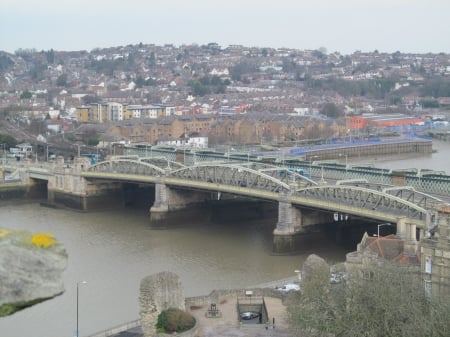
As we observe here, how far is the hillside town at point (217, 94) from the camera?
197ft

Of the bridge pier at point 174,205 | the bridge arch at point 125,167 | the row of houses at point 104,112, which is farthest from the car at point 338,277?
the row of houses at point 104,112

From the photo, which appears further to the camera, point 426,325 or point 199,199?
point 199,199

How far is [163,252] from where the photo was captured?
2442 centimetres

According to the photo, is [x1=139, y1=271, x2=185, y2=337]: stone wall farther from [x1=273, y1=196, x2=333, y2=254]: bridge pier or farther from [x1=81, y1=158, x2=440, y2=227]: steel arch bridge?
[x1=273, y1=196, x2=333, y2=254]: bridge pier

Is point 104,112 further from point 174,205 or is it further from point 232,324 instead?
point 232,324

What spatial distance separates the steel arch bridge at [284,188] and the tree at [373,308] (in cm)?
827

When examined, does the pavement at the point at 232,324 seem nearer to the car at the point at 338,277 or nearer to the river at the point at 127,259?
the car at the point at 338,277

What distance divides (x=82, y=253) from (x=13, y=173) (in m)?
13.8

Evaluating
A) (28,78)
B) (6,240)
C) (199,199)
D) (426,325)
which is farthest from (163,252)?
(28,78)

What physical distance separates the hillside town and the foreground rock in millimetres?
44149

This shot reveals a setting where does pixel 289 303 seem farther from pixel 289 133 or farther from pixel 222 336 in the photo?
pixel 289 133

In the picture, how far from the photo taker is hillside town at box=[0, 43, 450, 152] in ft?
197

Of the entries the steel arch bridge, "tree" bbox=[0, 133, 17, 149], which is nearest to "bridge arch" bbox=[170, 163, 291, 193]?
the steel arch bridge

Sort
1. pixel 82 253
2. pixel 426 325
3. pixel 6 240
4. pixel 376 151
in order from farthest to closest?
pixel 376 151
pixel 82 253
pixel 426 325
pixel 6 240
